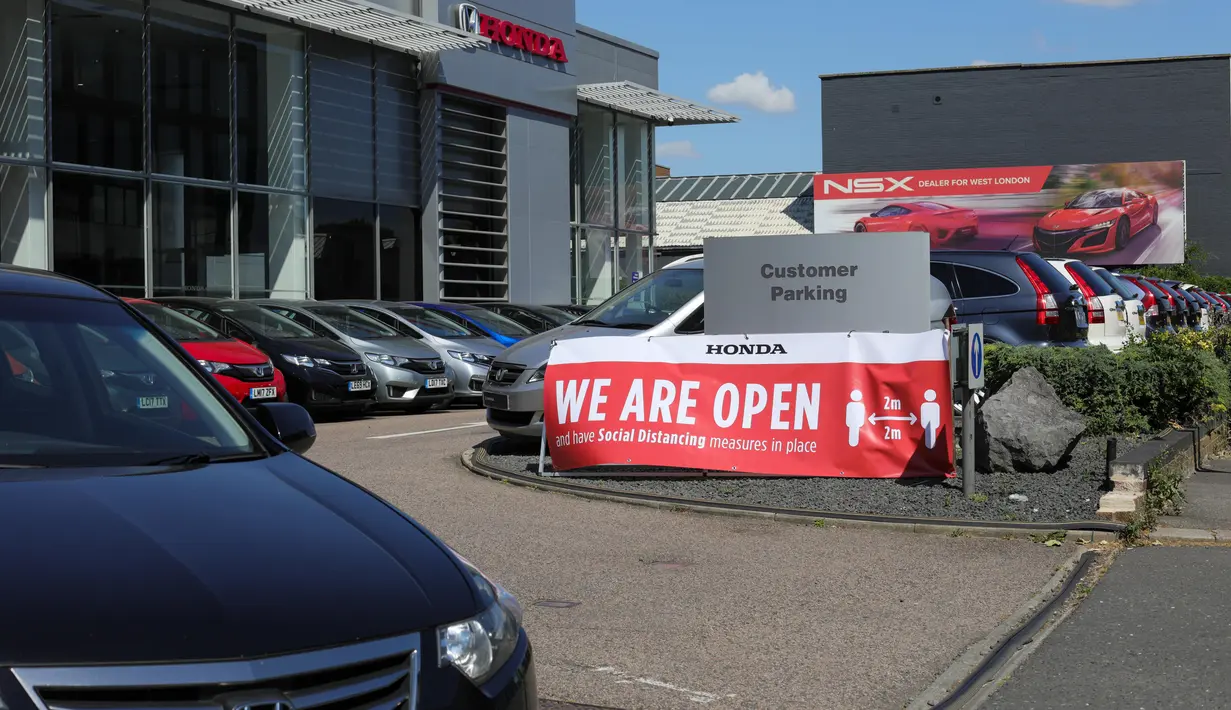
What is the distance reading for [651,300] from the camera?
43.6 feet

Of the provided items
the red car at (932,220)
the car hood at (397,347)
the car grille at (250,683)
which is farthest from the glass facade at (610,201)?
the car grille at (250,683)

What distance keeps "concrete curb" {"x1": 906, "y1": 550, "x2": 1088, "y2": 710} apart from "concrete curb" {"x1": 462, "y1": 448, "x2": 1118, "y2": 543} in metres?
0.99

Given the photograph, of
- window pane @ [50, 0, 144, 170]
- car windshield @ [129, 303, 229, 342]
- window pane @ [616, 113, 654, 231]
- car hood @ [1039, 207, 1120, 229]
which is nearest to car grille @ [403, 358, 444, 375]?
car windshield @ [129, 303, 229, 342]

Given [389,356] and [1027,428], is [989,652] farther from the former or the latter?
[389,356]

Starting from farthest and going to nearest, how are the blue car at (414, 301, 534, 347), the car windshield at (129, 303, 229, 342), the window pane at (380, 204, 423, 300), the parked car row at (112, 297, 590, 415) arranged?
the window pane at (380, 204, 423, 300), the blue car at (414, 301, 534, 347), the car windshield at (129, 303, 229, 342), the parked car row at (112, 297, 590, 415)

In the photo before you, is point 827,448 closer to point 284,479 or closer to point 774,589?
point 774,589

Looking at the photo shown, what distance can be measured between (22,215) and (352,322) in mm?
5896

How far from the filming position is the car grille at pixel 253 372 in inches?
622

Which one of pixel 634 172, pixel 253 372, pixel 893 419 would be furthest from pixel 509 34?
pixel 893 419

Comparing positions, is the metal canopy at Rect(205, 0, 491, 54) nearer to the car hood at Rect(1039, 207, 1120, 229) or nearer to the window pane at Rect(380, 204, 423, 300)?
the window pane at Rect(380, 204, 423, 300)

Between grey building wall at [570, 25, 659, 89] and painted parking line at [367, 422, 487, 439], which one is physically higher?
grey building wall at [570, 25, 659, 89]

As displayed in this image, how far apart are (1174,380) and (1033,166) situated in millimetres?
57774

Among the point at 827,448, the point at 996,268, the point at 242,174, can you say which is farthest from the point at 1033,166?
the point at 827,448

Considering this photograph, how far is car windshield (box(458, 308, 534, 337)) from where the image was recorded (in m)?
22.1
